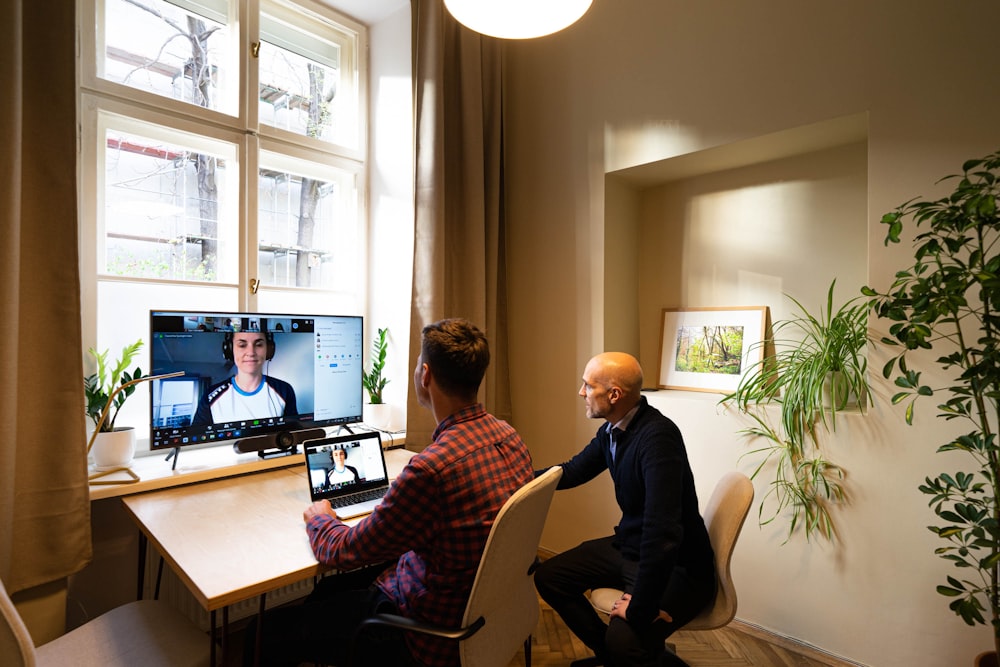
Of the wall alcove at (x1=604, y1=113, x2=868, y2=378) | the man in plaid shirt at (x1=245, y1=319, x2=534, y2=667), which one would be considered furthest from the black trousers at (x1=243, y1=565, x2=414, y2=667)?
the wall alcove at (x1=604, y1=113, x2=868, y2=378)

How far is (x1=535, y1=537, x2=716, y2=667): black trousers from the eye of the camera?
1539 mm

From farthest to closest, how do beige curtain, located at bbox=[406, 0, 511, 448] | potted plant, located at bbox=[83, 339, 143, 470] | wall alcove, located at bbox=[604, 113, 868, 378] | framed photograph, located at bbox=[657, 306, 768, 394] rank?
beige curtain, located at bbox=[406, 0, 511, 448] < framed photograph, located at bbox=[657, 306, 768, 394] < wall alcove, located at bbox=[604, 113, 868, 378] < potted plant, located at bbox=[83, 339, 143, 470]

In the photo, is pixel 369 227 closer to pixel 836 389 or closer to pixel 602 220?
pixel 602 220

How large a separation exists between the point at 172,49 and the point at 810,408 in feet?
9.83

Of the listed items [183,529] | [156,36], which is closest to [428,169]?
[156,36]

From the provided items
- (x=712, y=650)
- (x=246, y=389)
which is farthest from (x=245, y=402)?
(x=712, y=650)

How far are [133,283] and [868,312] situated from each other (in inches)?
110

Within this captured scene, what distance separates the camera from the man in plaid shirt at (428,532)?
1229 millimetres

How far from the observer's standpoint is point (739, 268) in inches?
102

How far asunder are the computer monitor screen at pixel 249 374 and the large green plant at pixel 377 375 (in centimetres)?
33

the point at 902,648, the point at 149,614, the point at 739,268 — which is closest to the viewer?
the point at 149,614

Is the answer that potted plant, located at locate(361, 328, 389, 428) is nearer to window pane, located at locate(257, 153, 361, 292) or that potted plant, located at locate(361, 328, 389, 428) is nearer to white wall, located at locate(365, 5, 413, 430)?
white wall, located at locate(365, 5, 413, 430)

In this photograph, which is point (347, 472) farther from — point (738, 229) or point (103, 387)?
point (738, 229)

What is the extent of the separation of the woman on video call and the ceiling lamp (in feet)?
4.29
